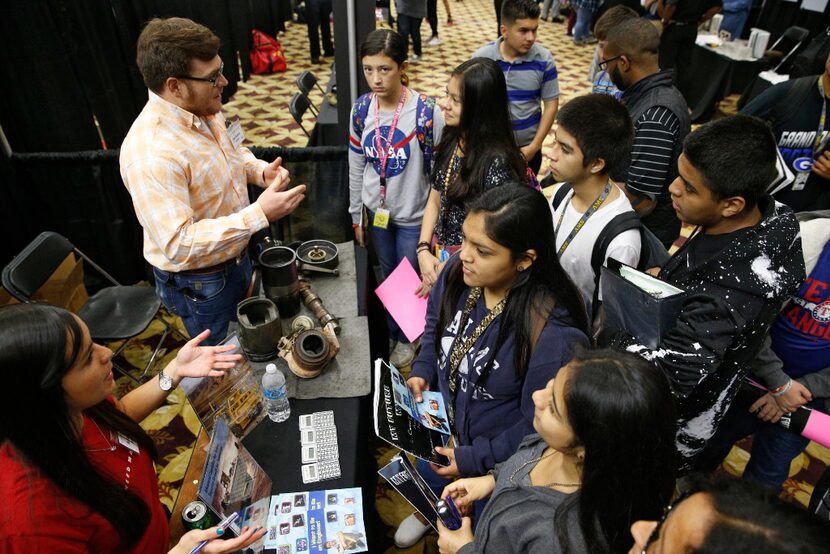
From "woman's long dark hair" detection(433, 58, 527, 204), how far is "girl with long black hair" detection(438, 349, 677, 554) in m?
1.27

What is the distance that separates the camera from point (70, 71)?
12.0 ft

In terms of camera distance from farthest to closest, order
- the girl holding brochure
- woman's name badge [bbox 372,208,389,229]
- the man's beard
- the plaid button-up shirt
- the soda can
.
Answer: woman's name badge [bbox 372,208,389,229], the man's beard, the plaid button-up shirt, the girl holding brochure, the soda can

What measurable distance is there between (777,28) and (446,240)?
8793mm

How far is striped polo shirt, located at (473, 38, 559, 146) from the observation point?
3.30 metres

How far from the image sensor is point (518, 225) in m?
1.49

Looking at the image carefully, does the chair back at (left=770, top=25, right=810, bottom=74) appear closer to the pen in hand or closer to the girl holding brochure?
the girl holding brochure

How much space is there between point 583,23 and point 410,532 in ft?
34.1

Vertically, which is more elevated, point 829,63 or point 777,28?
point 829,63

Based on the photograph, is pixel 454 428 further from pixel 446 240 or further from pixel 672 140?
pixel 672 140

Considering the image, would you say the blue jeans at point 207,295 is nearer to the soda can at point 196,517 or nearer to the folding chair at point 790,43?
the soda can at point 196,517

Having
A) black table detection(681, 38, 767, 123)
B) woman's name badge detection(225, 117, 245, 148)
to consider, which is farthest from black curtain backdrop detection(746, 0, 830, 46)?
woman's name badge detection(225, 117, 245, 148)

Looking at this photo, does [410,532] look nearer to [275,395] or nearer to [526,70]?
[275,395]

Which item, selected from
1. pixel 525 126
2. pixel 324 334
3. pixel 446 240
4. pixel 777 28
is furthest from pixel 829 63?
pixel 777 28

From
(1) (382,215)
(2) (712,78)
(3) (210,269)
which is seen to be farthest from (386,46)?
(2) (712,78)
